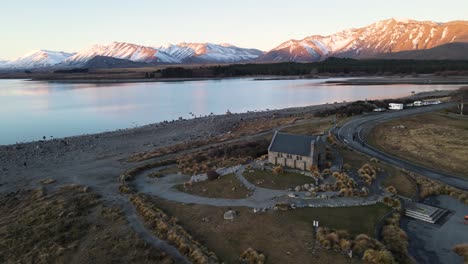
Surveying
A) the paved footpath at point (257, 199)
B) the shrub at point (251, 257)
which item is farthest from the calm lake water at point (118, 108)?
the shrub at point (251, 257)

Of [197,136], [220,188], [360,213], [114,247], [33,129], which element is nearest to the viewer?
[114,247]

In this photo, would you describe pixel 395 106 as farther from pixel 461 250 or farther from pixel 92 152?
pixel 92 152

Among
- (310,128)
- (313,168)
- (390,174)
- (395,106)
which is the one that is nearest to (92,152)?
(310,128)

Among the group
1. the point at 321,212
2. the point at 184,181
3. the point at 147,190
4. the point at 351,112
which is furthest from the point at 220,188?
the point at 351,112

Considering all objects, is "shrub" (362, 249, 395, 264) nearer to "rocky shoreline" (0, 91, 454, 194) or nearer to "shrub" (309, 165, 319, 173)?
"shrub" (309, 165, 319, 173)

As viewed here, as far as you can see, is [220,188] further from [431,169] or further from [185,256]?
[431,169]

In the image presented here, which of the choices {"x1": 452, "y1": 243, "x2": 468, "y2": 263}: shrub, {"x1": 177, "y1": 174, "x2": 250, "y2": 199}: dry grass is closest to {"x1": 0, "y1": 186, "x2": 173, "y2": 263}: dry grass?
{"x1": 177, "y1": 174, "x2": 250, "y2": 199}: dry grass
